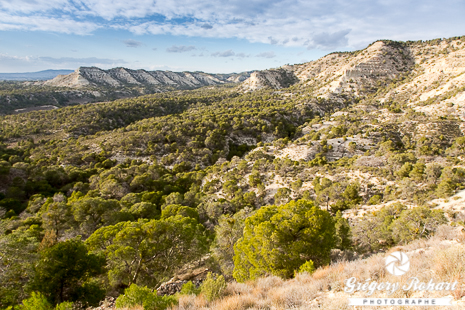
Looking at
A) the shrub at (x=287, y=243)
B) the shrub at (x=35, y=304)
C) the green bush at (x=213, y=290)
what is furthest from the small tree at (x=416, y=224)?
the shrub at (x=35, y=304)

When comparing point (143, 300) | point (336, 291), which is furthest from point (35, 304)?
point (336, 291)

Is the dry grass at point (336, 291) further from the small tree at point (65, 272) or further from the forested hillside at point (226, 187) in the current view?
the small tree at point (65, 272)

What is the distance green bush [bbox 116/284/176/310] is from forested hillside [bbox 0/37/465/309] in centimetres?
4

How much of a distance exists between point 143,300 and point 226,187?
2460cm

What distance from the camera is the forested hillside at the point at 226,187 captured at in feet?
33.7

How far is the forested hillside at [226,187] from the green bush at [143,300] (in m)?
0.04

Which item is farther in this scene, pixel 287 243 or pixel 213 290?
pixel 287 243

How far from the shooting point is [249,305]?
583 centimetres

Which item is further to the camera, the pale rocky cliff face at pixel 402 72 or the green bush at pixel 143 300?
the pale rocky cliff face at pixel 402 72

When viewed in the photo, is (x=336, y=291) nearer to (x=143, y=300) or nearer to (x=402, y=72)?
(x=143, y=300)

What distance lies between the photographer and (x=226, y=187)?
31.3 m

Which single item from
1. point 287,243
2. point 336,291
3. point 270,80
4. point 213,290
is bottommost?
point 287,243

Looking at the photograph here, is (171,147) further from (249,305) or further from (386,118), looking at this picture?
(386,118)

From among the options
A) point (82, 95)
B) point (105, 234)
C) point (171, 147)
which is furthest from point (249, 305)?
point (82, 95)
